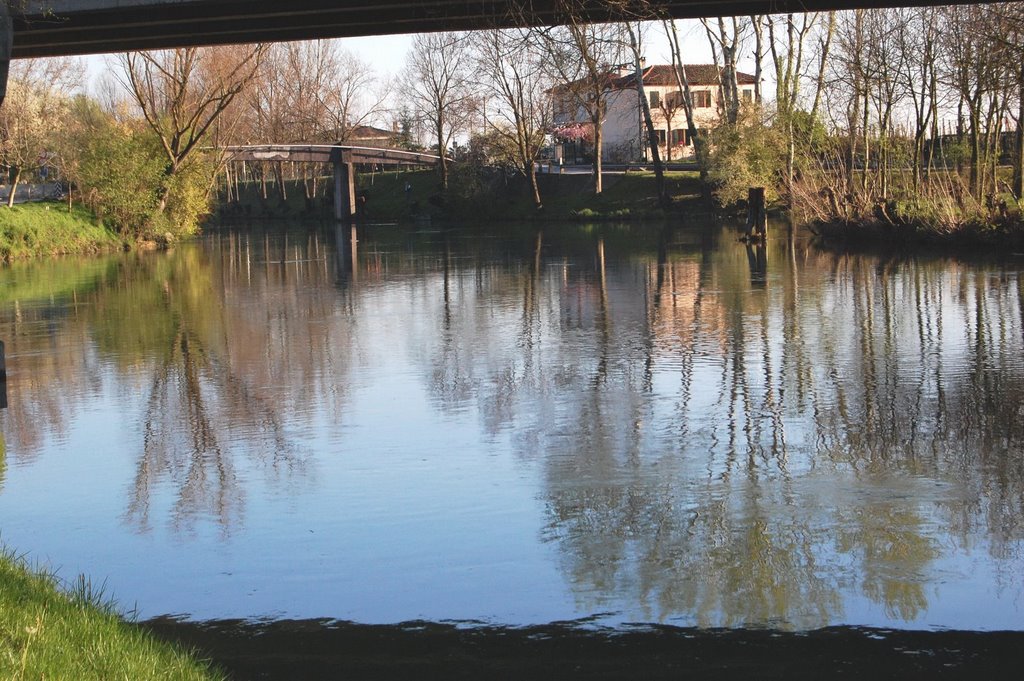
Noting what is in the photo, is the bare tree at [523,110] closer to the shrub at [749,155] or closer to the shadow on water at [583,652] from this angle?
the shrub at [749,155]

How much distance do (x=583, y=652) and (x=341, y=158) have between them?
82.1 metres

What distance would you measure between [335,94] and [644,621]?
8992 centimetres

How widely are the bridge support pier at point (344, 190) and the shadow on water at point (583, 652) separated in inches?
3240

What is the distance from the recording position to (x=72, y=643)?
18.2ft

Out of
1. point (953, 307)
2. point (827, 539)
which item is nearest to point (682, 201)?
point (953, 307)

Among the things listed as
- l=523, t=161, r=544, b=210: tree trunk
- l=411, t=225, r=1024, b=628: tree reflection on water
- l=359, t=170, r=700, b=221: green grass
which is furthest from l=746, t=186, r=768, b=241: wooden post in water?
l=523, t=161, r=544, b=210: tree trunk

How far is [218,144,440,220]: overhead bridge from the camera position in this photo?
78688 millimetres

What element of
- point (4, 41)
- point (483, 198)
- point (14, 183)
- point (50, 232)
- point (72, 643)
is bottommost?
point (72, 643)

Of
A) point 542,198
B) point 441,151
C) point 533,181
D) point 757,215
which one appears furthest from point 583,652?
point 441,151

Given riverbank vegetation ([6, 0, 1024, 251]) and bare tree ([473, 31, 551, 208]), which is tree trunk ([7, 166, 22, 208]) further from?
bare tree ([473, 31, 551, 208])

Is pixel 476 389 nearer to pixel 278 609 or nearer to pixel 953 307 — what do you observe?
pixel 278 609

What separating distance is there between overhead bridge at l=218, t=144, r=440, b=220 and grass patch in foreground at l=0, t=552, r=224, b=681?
71.3m

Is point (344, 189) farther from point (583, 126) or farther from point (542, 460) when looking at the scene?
point (542, 460)

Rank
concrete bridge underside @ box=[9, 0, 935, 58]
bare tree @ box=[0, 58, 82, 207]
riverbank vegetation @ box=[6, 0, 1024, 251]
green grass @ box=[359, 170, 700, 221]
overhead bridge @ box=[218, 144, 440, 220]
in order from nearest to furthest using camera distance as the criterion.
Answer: concrete bridge underside @ box=[9, 0, 935, 58] < riverbank vegetation @ box=[6, 0, 1024, 251] < bare tree @ box=[0, 58, 82, 207] < green grass @ box=[359, 170, 700, 221] < overhead bridge @ box=[218, 144, 440, 220]
